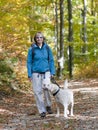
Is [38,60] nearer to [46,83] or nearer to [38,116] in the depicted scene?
[46,83]

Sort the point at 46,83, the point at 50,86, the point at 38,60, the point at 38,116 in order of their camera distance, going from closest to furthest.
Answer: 1. the point at 50,86
2. the point at 46,83
3. the point at 38,60
4. the point at 38,116

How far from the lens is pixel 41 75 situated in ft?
34.6

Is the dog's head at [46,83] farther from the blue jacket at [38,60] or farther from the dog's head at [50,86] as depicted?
the blue jacket at [38,60]

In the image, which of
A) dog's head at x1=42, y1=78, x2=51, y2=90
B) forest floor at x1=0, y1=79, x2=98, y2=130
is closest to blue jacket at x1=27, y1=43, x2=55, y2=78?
dog's head at x1=42, y1=78, x2=51, y2=90

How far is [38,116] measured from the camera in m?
10.9

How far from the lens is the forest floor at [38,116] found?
928 cm

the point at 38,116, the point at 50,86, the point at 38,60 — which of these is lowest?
the point at 38,116

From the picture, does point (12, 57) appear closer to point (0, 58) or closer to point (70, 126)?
point (0, 58)

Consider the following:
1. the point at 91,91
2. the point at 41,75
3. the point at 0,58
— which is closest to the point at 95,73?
the point at 91,91

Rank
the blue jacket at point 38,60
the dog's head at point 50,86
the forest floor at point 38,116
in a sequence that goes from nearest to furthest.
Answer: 1. the forest floor at point 38,116
2. the dog's head at point 50,86
3. the blue jacket at point 38,60

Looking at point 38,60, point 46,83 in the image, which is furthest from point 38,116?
point 38,60

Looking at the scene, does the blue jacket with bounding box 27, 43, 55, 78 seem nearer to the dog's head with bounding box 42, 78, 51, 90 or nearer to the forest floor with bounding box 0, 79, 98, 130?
the dog's head with bounding box 42, 78, 51, 90

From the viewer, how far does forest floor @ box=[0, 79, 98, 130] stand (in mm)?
9283

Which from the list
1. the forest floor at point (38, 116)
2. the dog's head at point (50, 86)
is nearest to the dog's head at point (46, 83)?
the dog's head at point (50, 86)
